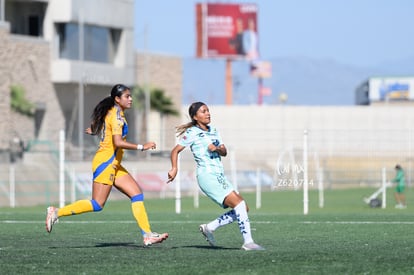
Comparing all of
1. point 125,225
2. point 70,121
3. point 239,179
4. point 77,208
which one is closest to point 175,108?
point 70,121

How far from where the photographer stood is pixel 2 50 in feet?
187

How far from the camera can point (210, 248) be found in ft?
47.3

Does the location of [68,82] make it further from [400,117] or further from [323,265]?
[323,265]

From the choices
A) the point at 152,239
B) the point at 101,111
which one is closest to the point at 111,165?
the point at 101,111

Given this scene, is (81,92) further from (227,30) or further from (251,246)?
(251,246)

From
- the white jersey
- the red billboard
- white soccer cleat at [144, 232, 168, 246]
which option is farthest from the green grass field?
the red billboard

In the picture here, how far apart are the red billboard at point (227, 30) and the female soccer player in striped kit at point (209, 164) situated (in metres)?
86.8

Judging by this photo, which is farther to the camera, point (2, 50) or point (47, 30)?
point (47, 30)

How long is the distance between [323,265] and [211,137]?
9.79 feet

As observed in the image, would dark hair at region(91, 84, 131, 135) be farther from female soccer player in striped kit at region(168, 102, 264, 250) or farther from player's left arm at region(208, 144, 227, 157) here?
player's left arm at region(208, 144, 227, 157)

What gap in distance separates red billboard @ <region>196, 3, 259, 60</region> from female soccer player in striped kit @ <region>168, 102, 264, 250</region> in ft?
285

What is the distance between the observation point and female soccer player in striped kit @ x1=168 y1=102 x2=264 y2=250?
561 inches

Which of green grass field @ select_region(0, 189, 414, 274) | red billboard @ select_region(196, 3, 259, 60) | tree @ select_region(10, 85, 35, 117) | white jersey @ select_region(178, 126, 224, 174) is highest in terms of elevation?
red billboard @ select_region(196, 3, 259, 60)

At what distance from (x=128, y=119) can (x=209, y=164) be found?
185ft
